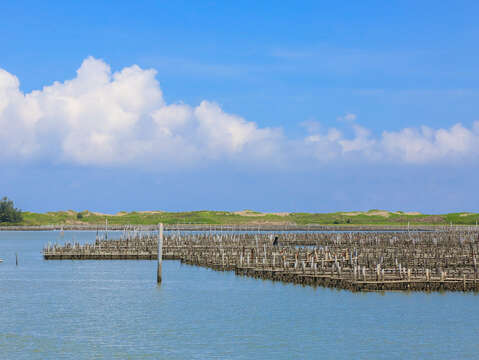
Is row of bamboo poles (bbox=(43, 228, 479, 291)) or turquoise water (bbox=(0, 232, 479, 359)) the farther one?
row of bamboo poles (bbox=(43, 228, 479, 291))

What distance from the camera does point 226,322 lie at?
1902 inches

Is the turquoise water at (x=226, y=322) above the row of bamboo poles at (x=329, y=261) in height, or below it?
below

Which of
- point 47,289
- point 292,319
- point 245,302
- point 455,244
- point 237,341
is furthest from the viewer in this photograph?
point 455,244

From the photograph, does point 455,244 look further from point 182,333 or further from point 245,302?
point 182,333

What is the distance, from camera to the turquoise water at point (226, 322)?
38812 millimetres

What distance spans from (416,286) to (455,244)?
58.7 meters

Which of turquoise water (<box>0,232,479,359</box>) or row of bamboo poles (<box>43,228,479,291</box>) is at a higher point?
row of bamboo poles (<box>43,228,479,291</box>)

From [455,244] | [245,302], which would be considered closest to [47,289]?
[245,302]

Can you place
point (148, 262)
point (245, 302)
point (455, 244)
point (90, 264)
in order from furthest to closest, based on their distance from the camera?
1. point (455, 244)
2. point (148, 262)
3. point (90, 264)
4. point (245, 302)

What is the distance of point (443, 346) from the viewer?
1585 inches

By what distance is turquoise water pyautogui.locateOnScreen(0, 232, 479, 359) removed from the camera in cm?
3881

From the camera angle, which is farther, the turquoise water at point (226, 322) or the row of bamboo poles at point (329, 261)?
the row of bamboo poles at point (329, 261)

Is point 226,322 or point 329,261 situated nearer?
point 226,322

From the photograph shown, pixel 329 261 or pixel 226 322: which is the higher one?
pixel 329 261
